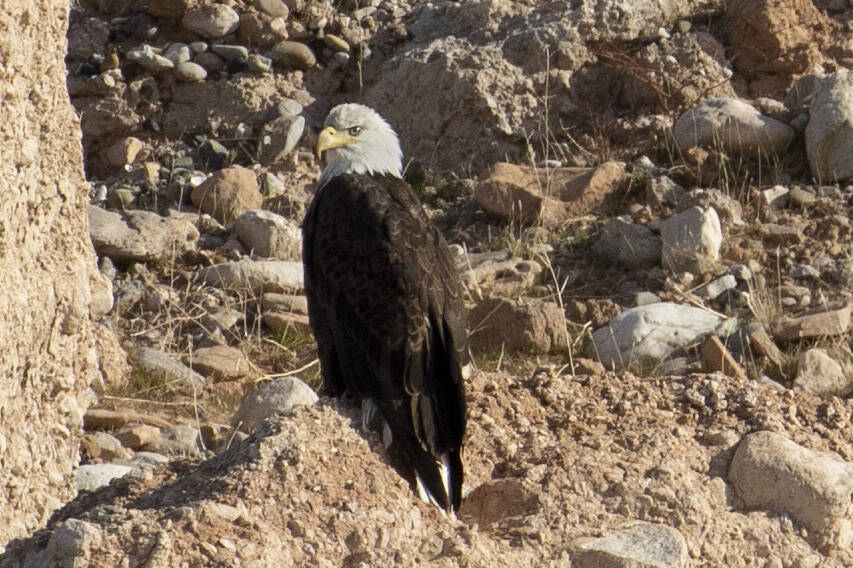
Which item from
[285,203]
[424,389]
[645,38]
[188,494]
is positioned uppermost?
[188,494]

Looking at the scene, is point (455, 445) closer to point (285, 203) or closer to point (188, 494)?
point (188, 494)

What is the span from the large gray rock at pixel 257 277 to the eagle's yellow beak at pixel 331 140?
1864 mm

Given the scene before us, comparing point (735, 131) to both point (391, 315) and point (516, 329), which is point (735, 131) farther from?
point (391, 315)

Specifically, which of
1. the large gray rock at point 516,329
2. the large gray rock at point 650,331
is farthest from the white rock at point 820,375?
the large gray rock at point 516,329

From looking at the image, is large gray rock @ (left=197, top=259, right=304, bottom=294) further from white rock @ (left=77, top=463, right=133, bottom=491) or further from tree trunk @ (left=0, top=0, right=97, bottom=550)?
tree trunk @ (left=0, top=0, right=97, bottom=550)

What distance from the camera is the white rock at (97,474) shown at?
5895 mm

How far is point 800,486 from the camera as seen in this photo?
4453 millimetres

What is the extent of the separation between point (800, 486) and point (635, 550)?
622mm

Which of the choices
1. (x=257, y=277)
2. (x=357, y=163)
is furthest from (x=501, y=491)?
(x=257, y=277)

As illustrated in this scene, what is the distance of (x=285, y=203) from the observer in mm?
8984

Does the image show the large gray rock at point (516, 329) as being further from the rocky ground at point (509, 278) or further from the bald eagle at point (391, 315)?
the bald eagle at point (391, 315)

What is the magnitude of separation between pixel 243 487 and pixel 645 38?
20.4 feet

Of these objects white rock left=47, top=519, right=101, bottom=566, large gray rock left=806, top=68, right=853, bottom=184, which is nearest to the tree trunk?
white rock left=47, top=519, right=101, bottom=566

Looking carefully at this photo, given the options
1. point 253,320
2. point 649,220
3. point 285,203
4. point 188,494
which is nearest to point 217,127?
point 285,203
